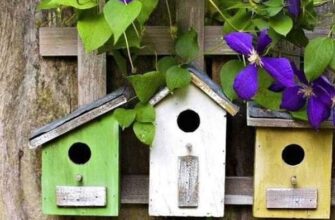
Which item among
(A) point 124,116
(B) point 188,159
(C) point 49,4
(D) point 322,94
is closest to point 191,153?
(B) point 188,159

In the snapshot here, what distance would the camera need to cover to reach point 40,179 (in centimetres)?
129

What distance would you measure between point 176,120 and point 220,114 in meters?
0.07

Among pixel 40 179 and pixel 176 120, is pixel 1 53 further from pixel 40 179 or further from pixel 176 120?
pixel 176 120

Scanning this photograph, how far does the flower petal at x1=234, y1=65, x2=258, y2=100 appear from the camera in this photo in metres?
1.07

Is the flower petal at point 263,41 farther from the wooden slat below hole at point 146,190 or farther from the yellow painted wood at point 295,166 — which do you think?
the wooden slat below hole at point 146,190

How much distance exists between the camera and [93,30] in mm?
1064

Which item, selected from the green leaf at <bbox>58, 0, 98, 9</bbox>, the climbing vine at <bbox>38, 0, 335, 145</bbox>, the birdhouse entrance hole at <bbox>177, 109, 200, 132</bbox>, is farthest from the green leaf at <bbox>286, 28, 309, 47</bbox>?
the green leaf at <bbox>58, 0, 98, 9</bbox>

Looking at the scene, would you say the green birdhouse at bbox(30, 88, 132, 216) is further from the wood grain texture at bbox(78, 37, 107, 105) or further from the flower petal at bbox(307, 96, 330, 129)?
the flower petal at bbox(307, 96, 330, 129)

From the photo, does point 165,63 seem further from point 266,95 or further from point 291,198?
point 291,198

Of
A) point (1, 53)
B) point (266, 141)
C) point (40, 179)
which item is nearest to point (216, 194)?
point (266, 141)

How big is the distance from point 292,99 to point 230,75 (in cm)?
11

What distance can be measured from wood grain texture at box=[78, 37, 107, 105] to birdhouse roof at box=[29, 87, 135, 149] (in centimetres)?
7

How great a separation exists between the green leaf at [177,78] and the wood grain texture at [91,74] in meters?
0.17

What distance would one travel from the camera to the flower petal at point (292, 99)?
1.10 meters
